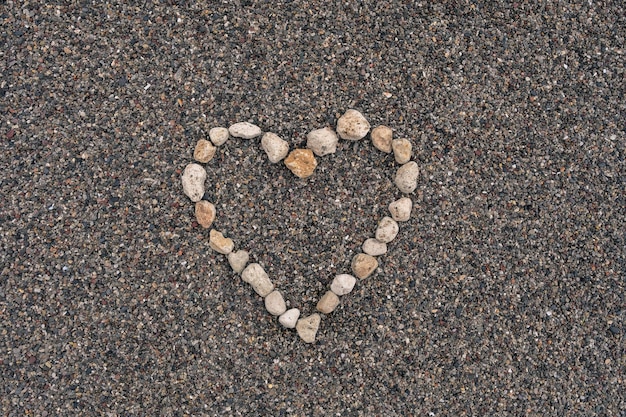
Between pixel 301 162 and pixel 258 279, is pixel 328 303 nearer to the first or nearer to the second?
pixel 258 279

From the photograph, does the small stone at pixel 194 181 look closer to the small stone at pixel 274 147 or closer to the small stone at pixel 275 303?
the small stone at pixel 274 147

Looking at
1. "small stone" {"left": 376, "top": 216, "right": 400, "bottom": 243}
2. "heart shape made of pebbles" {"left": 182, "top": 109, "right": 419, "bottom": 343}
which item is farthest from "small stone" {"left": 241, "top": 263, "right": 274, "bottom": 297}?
"small stone" {"left": 376, "top": 216, "right": 400, "bottom": 243}

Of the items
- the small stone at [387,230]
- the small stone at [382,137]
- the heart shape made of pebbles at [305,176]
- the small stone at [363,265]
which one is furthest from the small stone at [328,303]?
the small stone at [382,137]

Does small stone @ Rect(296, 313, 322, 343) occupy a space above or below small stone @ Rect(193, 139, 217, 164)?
below

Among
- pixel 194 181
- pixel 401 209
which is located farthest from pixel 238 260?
pixel 401 209

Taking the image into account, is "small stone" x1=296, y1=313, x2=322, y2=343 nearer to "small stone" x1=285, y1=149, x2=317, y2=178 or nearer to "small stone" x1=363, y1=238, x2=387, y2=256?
"small stone" x1=363, y1=238, x2=387, y2=256
